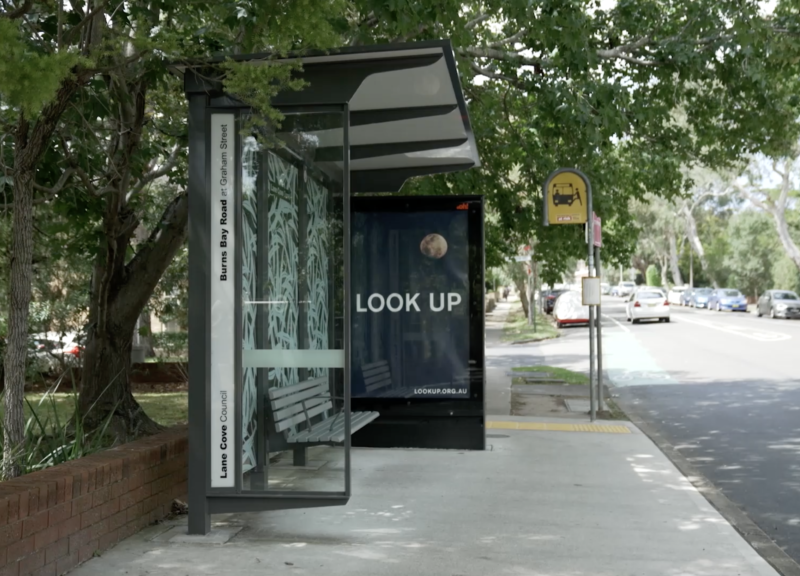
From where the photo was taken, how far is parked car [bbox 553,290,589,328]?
39.7m

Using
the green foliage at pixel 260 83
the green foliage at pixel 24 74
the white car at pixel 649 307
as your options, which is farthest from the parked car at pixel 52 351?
the white car at pixel 649 307

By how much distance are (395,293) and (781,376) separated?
11.1m

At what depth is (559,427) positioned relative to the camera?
471 inches

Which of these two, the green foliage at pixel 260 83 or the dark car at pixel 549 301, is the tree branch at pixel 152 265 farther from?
the dark car at pixel 549 301

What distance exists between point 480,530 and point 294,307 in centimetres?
195

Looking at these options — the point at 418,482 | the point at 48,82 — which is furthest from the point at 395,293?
the point at 48,82

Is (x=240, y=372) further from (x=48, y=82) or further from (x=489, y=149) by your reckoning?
(x=489, y=149)

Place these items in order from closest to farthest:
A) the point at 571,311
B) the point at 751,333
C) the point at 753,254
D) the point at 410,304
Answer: the point at 410,304 → the point at 751,333 → the point at 571,311 → the point at 753,254

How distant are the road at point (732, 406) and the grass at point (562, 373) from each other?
0.63 meters

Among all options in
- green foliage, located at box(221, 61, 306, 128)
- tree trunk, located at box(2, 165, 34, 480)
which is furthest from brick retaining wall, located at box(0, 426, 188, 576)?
green foliage, located at box(221, 61, 306, 128)

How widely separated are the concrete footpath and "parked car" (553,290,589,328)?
30.4 m

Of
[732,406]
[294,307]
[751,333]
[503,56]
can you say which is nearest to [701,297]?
[751,333]

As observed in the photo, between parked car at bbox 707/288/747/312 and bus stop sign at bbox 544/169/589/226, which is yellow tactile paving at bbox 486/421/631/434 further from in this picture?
parked car at bbox 707/288/747/312

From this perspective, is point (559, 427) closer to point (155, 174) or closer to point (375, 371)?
point (375, 371)
